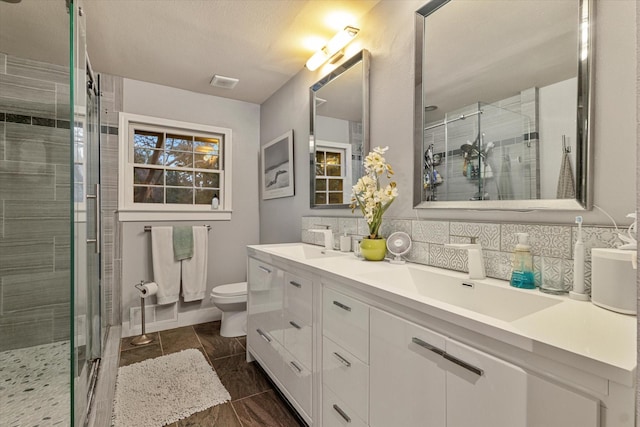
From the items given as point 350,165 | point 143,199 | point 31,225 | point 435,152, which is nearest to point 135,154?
point 143,199

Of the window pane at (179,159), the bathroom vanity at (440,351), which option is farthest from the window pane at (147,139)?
the bathroom vanity at (440,351)

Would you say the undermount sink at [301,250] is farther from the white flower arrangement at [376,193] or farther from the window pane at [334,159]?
the window pane at [334,159]

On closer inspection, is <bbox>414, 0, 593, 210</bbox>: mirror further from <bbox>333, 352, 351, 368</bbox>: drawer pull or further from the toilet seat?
the toilet seat

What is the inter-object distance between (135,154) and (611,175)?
132 inches

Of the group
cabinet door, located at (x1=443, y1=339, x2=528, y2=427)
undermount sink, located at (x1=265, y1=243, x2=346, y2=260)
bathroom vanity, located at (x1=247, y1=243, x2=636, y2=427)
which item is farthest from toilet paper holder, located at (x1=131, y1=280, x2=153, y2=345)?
cabinet door, located at (x1=443, y1=339, x2=528, y2=427)

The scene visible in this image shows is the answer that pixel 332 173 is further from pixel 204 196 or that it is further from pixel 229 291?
pixel 204 196

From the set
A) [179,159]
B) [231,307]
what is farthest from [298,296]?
[179,159]

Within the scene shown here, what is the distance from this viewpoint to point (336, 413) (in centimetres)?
126

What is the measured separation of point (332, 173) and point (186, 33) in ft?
4.71

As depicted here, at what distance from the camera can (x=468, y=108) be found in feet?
4.36

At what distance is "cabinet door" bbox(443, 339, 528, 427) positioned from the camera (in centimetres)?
64

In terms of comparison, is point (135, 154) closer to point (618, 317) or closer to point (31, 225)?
point (31, 225)

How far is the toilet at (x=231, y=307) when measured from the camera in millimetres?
2580

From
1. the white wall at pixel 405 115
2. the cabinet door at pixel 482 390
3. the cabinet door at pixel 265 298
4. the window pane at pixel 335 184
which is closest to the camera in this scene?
the cabinet door at pixel 482 390
